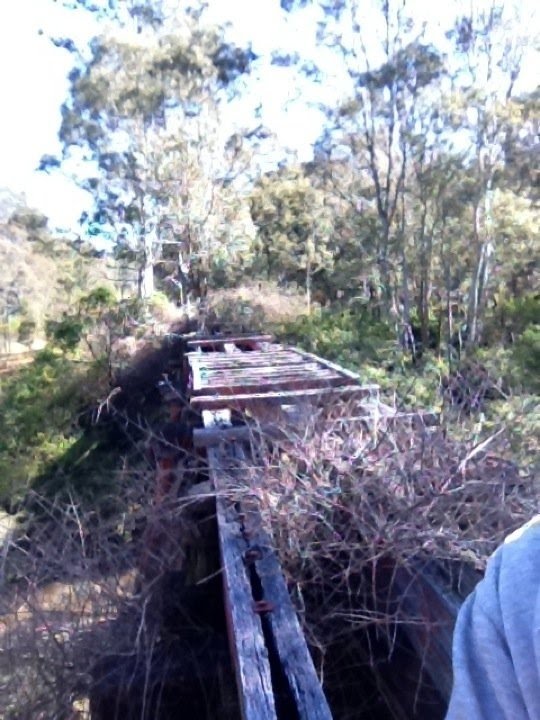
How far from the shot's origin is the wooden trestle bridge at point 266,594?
8.89 feet

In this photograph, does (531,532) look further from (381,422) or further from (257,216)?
(257,216)

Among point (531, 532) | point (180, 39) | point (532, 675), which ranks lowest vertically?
point (532, 675)

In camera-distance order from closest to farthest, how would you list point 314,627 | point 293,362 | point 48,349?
point 314,627 < point 293,362 < point 48,349

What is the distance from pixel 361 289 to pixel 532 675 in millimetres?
26579

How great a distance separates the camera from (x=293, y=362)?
1103 cm

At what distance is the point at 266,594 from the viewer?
349 centimetres

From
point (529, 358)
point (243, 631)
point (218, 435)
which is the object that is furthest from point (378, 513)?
point (529, 358)

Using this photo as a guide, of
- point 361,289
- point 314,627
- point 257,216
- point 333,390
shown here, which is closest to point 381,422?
point 314,627

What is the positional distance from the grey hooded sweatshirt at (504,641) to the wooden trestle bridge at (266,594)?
156cm

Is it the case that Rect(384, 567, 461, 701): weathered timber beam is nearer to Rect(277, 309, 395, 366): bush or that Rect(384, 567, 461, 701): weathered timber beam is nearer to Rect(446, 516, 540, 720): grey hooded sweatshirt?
Rect(446, 516, 540, 720): grey hooded sweatshirt

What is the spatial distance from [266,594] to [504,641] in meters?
2.64

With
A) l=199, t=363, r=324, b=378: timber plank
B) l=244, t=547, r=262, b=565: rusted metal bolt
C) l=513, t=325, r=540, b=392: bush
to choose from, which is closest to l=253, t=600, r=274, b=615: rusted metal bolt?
l=244, t=547, r=262, b=565: rusted metal bolt

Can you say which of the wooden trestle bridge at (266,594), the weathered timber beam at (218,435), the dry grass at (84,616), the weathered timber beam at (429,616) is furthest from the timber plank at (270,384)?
the weathered timber beam at (429,616)

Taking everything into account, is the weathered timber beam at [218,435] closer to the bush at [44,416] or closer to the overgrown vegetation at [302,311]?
the overgrown vegetation at [302,311]
